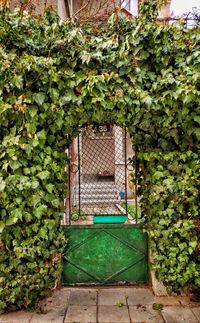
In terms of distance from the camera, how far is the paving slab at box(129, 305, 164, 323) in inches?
151

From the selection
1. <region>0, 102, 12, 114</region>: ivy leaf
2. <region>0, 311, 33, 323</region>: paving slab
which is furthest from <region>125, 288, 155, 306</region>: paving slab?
<region>0, 102, 12, 114</region>: ivy leaf

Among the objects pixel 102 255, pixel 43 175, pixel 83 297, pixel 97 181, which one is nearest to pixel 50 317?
pixel 83 297

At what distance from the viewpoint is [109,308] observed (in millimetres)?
4113

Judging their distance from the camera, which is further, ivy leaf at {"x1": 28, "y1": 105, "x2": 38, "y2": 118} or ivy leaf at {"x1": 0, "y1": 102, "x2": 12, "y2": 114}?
ivy leaf at {"x1": 28, "y1": 105, "x2": 38, "y2": 118}

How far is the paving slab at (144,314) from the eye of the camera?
3.83 metres

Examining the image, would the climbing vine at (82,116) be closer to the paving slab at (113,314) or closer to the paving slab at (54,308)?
the paving slab at (54,308)

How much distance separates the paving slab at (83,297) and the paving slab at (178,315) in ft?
3.09

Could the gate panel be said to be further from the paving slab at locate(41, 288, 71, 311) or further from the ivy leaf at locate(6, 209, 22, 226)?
the ivy leaf at locate(6, 209, 22, 226)

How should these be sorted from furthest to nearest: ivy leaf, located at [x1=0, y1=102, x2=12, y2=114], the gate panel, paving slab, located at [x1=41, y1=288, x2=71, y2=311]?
the gate panel < paving slab, located at [x1=41, y1=288, x2=71, y2=311] < ivy leaf, located at [x1=0, y1=102, x2=12, y2=114]

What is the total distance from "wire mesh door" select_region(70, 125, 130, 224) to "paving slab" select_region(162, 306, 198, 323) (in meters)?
1.39

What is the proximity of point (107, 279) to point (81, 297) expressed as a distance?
50 cm

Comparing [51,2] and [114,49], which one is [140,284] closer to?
[114,49]

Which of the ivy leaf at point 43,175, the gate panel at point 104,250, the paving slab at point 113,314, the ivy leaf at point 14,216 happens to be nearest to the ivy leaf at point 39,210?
A: the ivy leaf at point 14,216

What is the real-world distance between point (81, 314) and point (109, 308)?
378mm
